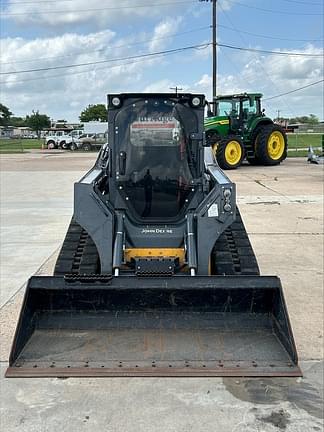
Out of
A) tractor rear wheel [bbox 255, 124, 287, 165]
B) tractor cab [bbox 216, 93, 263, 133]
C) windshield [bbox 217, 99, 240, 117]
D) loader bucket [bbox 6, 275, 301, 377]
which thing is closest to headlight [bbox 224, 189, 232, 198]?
loader bucket [bbox 6, 275, 301, 377]

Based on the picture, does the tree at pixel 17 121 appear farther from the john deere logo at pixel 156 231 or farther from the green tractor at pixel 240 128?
the john deere logo at pixel 156 231

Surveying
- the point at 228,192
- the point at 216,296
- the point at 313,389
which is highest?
the point at 228,192

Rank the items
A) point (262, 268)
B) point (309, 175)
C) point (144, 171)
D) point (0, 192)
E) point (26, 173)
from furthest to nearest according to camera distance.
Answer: point (26, 173) → point (309, 175) → point (0, 192) → point (262, 268) → point (144, 171)

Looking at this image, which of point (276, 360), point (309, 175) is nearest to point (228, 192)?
point (276, 360)

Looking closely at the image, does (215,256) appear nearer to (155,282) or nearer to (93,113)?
(155,282)

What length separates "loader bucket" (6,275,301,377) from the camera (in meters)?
4.00

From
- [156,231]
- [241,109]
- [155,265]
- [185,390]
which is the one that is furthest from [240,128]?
[185,390]

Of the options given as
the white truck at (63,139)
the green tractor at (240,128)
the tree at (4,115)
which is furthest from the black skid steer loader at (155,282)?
the tree at (4,115)

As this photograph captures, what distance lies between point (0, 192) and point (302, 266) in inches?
426

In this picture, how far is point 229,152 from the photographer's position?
851 inches

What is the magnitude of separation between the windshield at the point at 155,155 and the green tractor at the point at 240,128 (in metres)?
16.3

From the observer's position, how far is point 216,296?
4.37 metres

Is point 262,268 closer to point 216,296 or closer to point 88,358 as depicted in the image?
point 216,296

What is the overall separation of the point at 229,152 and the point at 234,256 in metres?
16.5
